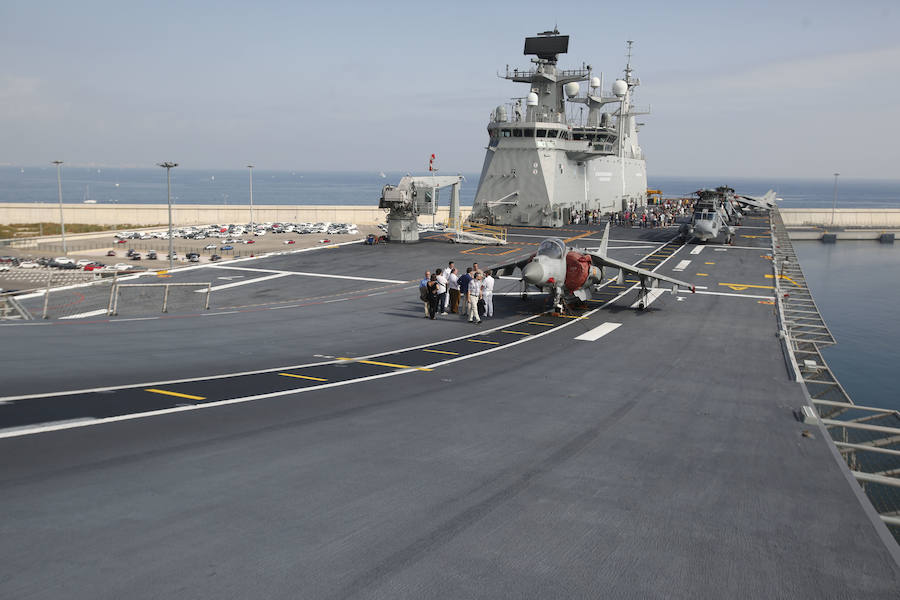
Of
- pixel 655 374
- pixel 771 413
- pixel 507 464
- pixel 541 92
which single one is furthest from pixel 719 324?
pixel 541 92

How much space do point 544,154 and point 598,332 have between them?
35.2 m

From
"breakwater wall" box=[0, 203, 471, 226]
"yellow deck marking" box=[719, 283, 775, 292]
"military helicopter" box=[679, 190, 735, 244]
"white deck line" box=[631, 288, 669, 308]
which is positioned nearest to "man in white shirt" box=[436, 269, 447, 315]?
"white deck line" box=[631, 288, 669, 308]

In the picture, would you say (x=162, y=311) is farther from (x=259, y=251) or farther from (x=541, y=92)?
(x=259, y=251)

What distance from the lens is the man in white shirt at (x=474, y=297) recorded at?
2112 cm

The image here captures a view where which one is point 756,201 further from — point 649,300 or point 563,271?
point 563,271

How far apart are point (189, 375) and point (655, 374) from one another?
11457mm

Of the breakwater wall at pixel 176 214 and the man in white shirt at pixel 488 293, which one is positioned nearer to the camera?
the man in white shirt at pixel 488 293

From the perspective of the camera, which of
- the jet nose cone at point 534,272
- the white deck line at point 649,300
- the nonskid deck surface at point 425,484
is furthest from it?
the white deck line at point 649,300

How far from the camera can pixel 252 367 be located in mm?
14023

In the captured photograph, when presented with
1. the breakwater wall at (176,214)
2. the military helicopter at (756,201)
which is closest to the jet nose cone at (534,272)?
the military helicopter at (756,201)

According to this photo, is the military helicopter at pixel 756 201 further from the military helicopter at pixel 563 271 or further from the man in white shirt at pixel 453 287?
the man in white shirt at pixel 453 287

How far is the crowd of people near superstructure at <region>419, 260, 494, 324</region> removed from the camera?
21.4 meters

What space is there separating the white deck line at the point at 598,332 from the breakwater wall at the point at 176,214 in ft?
335

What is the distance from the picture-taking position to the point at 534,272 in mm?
21391
